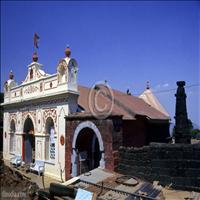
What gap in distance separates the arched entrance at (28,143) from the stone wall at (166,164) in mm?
8638

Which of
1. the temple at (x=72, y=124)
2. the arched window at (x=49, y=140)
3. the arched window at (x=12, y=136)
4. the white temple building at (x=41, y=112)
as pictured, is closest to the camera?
the temple at (x=72, y=124)

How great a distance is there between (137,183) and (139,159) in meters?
1.88

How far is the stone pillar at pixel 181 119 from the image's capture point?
10953 millimetres

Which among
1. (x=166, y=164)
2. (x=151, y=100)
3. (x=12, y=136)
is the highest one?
(x=151, y=100)

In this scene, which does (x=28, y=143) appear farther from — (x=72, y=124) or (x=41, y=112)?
(x=72, y=124)

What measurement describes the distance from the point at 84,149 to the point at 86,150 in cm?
17

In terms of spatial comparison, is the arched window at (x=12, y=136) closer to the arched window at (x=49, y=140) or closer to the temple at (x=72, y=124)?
the temple at (x=72, y=124)

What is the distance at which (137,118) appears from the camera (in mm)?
13148

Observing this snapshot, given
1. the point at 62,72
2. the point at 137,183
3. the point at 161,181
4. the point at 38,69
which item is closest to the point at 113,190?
the point at 137,183

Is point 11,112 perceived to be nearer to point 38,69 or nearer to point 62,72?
point 38,69

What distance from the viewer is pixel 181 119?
36.5 ft

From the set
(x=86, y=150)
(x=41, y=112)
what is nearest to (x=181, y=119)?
(x=86, y=150)
